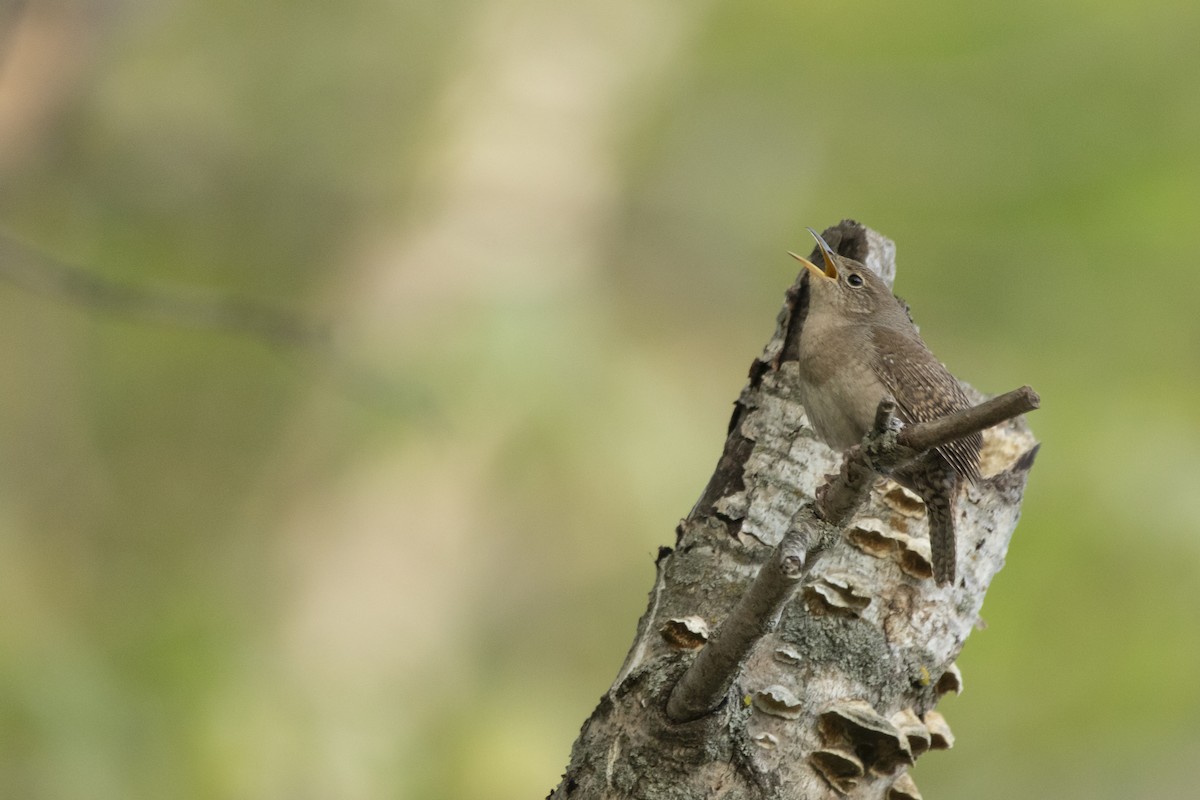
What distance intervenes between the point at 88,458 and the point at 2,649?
2663mm

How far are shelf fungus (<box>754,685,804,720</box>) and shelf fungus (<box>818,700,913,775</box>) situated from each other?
0.07m

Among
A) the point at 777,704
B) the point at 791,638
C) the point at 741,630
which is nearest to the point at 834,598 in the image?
the point at 791,638

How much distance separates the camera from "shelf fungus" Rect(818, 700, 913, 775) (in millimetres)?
2553

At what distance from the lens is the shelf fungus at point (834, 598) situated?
108 inches

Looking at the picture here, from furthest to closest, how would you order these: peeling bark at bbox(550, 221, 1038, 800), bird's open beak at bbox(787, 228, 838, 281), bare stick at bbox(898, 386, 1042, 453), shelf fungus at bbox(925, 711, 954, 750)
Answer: bird's open beak at bbox(787, 228, 838, 281), shelf fungus at bbox(925, 711, 954, 750), peeling bark at bbox(550, 221, 1038, 800), bare stick at bbox(898, 386, 1042, 453)

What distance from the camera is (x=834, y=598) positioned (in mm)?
2738

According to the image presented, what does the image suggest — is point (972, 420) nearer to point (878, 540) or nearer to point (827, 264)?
point (878, 540)

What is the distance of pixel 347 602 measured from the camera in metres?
6.85

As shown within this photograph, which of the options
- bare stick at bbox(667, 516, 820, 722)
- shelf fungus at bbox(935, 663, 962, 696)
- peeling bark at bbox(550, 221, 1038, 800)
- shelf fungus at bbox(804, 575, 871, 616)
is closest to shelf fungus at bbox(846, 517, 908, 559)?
peeling bark at bbox(550, 221, 1038, 800)

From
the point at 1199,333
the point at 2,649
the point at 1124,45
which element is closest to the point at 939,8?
the point at 1124,45

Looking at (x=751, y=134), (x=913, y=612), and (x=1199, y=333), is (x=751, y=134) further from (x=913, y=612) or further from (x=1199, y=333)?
(x=913, y=612)

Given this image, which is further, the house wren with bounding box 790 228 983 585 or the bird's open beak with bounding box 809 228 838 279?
the bird's open beak with bounding box 809 228 838 279

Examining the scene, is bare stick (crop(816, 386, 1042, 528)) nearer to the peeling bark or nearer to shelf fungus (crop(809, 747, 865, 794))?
the peeling bark

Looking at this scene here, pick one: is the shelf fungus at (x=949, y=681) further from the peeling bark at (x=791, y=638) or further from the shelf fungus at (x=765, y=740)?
the shelf fungus at (x=765, y=740)
